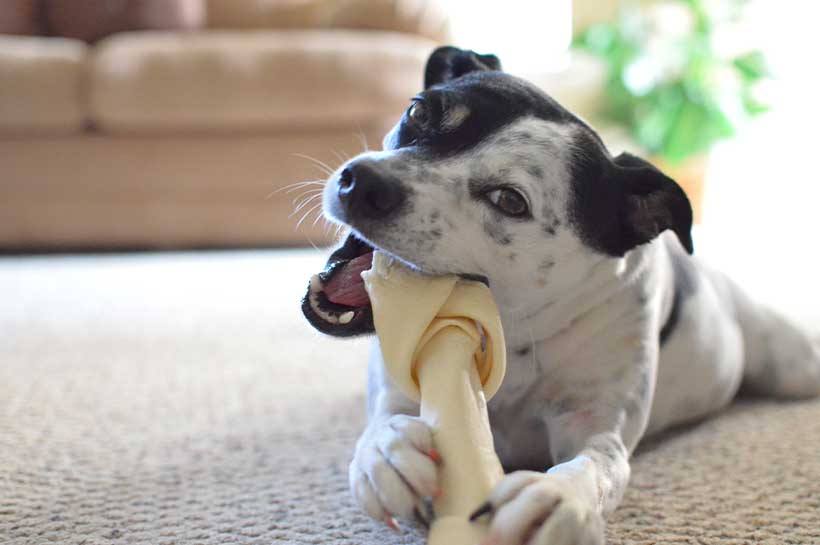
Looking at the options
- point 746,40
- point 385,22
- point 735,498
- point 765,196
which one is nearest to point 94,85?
point 385,22

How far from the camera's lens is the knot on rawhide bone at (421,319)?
998mm

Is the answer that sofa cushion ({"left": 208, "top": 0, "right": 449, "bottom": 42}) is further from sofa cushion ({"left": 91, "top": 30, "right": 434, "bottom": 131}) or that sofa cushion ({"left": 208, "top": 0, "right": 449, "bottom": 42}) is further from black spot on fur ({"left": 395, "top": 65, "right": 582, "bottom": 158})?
black spot on fur ({"left": 395, "top": 65, "right": 582, "bottom": 158})

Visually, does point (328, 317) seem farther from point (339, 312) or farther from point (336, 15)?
point (336, 15)

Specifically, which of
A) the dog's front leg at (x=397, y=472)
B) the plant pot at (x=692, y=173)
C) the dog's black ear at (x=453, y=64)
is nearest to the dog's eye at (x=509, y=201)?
the dog's front leg at (x=397, y=472)

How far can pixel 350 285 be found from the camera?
1.14 metres

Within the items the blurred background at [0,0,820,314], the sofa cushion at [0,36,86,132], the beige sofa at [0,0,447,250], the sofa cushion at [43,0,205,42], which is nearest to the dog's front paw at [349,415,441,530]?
the blurred background at [0,0,820,314]

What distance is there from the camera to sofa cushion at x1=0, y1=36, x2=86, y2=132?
3381 mm

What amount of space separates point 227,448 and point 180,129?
7.77 ft

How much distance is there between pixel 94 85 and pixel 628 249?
276 centimetres

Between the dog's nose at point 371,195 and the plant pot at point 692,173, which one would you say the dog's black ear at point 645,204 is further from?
the plant pot at point 692,173

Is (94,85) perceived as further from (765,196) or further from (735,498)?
(765,196)

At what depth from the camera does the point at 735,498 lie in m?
1.20

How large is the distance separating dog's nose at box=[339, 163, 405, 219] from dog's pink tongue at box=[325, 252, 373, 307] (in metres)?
0.09

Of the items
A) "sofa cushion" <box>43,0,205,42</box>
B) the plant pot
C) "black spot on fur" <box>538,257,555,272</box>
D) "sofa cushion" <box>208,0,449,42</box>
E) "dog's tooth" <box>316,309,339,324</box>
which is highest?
"black spot on fur" <box>538,257,555,272</box>
